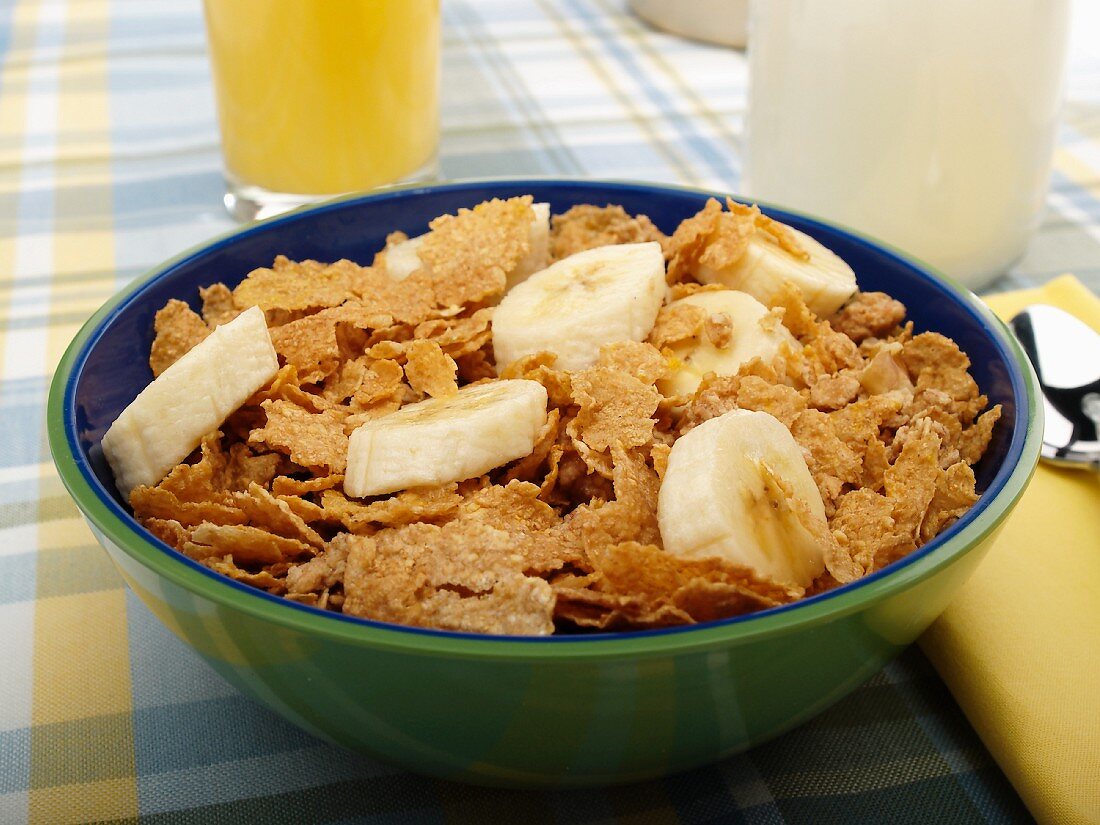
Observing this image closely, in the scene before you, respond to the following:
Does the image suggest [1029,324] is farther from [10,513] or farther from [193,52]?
[193,52]

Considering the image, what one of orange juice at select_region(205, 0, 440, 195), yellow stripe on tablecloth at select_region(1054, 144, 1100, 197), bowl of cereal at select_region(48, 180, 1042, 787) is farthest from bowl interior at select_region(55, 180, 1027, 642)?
yellow stripe on tablecloth at select_region(1054, 144, 1100, 197)

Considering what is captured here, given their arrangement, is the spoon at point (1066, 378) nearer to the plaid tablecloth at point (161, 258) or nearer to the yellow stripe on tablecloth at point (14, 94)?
the plaid tablecloth at point (161, 258)

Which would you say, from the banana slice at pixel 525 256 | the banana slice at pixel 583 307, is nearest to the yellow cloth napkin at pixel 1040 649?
the banana slice at pixel 583 307

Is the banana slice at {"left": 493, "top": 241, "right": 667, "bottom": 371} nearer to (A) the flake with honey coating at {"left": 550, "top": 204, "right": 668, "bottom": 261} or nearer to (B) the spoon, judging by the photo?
(A) the flake with honey coating at {"left": 550, "top": 204, "right": 668, "bottom": 261}

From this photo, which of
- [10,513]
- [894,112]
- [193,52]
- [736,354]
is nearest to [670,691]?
[736,354]

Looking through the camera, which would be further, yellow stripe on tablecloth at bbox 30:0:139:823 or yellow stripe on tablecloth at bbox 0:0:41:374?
yellow stripe on tablecloth at bbox 0:0:41:374

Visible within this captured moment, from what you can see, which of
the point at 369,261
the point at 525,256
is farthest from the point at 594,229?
the point at 369,261
